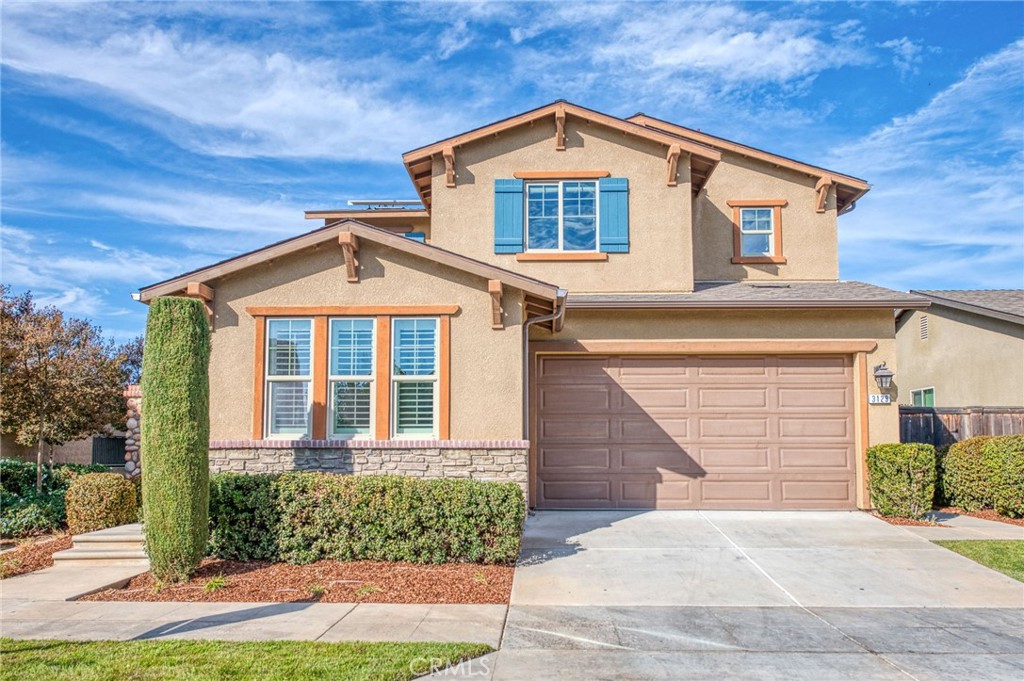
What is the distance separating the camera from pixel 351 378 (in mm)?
9484

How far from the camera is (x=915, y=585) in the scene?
7.06 meters

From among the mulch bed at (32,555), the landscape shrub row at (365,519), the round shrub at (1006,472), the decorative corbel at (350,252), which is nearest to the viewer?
the landscape shrub row at (365,519)

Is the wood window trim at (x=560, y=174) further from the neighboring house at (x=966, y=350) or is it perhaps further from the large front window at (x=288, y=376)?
the neighboring house at (x=966, y=350)

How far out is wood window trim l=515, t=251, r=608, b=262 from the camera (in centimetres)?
1198

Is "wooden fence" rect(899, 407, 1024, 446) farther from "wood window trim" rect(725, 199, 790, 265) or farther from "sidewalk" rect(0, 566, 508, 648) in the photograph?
"sidewalk" rect(0, 566, 508, 648)

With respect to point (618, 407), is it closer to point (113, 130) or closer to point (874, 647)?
point (874, 647)

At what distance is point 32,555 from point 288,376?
12.3 feet

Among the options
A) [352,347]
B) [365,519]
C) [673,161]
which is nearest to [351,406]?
[352,347]

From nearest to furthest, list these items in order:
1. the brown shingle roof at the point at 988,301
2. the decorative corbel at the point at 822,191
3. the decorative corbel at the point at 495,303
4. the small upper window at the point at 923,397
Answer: the decorative corbel at the point at 495,303
the decorative corbel at the point at 822,191
the brown shingle roof at the point at 988,301
the small upper window at the point at 923,397

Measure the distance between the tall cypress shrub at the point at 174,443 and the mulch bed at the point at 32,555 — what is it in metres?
1.92

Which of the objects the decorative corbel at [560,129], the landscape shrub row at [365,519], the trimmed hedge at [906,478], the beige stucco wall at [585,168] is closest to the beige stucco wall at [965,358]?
the trimmed hedge at [906,478]

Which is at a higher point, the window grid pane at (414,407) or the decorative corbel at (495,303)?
the decorative corbel at (495,303)

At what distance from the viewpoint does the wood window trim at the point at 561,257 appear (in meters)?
12.0

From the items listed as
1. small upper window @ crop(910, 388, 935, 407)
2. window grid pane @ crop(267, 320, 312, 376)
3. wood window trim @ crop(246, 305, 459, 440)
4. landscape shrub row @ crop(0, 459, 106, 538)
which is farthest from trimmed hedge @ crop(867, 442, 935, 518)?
landscape shrub row @ crop(0, 459, 106, 538)
